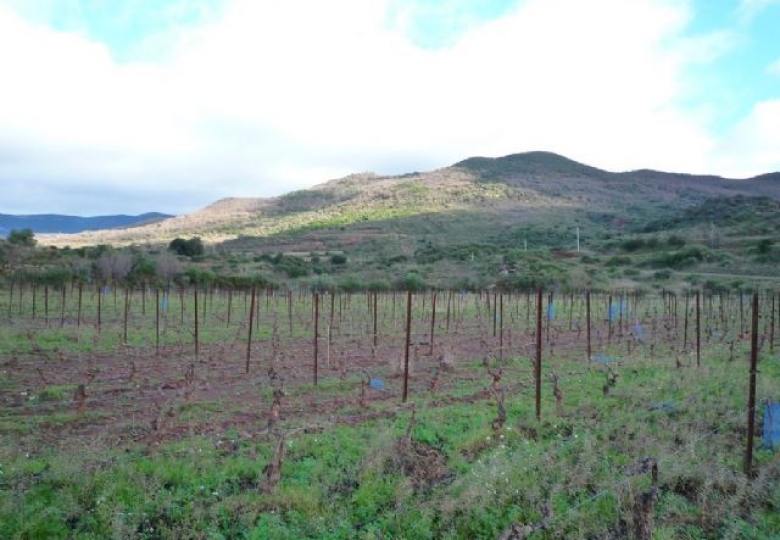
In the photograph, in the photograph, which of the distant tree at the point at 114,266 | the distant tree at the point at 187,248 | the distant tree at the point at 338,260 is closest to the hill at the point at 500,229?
the distant tree at the point at 338,260

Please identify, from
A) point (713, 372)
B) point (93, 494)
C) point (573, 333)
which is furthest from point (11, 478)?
point (573, 333)

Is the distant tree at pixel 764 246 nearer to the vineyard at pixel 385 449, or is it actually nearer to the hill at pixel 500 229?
the hill at pixel 500 229

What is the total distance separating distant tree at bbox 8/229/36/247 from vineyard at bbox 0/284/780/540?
42294 millimetres


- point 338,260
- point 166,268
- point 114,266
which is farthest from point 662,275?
point 114,266

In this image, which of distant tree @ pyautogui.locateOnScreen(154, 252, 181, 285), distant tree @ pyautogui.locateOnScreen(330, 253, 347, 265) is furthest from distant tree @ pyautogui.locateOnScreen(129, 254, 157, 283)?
distant tree @ pyautogui.locateOnScreen(330, 253, 347, 265)

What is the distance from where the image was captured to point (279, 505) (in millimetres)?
5688

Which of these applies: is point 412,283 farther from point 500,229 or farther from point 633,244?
point 500,229

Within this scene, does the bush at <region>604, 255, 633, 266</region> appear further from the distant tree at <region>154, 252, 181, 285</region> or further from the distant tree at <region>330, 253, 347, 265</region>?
the distant tree at <region>154, 252, 181, 285</region>

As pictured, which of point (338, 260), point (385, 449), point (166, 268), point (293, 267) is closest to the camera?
point (385, 449)

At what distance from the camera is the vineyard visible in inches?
212

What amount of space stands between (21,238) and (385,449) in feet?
180

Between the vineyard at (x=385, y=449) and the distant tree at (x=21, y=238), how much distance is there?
42294mm

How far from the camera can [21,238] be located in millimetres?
50531

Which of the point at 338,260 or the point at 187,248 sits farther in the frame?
the point at 187,248
